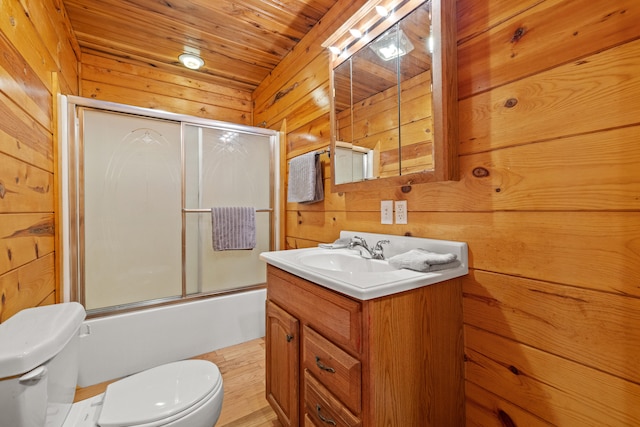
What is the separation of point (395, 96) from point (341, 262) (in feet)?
2.69

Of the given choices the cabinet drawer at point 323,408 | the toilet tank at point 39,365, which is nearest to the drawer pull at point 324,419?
the cabinet drawer at point 323,408

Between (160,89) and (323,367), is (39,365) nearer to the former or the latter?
(323,367)

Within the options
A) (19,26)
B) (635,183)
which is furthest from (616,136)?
(19,26)

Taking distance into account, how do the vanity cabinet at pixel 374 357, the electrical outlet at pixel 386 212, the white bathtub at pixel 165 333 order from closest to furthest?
the vanity cabinet at pixel 374 357 < the electrical outlet at pixel 386 212 < the white bathtub at pixel 165 333

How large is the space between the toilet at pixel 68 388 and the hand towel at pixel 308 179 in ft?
3.57

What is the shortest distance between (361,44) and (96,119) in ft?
5.56

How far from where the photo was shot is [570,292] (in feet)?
2.52

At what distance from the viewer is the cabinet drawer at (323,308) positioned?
2.62 feet

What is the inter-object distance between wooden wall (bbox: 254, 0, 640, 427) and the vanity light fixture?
212 centimetres

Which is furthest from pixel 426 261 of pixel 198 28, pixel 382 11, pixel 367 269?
pixel 198 28

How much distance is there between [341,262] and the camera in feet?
4.37

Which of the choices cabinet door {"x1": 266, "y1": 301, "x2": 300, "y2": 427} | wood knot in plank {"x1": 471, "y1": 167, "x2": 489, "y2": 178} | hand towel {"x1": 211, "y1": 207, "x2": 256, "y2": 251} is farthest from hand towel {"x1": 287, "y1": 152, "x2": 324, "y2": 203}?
wood knot in plank {"x1": 471, "y1": 167, "x2": 489, "y2": 178}

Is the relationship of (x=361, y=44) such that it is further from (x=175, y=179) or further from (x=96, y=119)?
(x=96, y=119)

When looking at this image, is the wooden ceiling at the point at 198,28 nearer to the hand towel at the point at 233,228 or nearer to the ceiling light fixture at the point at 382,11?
the ceiling light fixture at the point at 382,11
